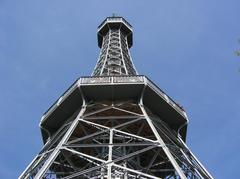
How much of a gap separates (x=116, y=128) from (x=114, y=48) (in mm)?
19259

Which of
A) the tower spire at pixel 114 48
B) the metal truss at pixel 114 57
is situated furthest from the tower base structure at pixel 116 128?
the metal truss at pixel 114 57

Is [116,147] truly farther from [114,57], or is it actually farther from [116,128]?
[114,57]

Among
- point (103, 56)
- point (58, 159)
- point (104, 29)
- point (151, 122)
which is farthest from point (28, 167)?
point (104, 29)

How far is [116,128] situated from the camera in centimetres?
2789

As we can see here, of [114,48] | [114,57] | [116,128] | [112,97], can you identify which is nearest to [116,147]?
[116,128]

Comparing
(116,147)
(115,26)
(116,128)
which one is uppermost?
(115,26)

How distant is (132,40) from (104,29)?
10.2ft

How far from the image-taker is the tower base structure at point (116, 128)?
26125 mm

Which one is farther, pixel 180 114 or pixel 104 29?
pixel 104 29

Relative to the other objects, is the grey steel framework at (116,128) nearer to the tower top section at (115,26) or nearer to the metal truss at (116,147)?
the metal truss at (116,147)

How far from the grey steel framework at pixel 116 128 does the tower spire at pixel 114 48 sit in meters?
4.61

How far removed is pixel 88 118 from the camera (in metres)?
28.6

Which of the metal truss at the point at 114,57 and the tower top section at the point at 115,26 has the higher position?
the tower top section at the point at 115,26

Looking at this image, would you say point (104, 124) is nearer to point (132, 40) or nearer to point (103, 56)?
point (103, 56)
